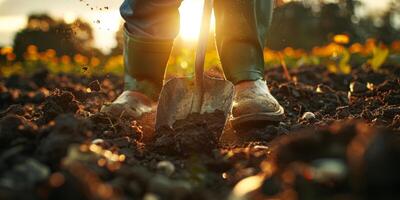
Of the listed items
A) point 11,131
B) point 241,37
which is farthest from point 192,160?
point 241,37

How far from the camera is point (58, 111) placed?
248 cm

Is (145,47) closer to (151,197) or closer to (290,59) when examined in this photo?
(151,197)

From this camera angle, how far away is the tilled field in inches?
41.3

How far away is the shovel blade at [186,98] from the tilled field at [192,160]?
0.32ft

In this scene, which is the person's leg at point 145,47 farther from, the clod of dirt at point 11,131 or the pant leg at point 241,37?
the clod of dirt at point 11,131

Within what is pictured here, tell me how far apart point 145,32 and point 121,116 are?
18.8 inches

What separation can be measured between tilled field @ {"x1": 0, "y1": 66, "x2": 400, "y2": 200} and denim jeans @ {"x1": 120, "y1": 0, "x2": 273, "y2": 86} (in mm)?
359

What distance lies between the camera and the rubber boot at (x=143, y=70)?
10.1ft

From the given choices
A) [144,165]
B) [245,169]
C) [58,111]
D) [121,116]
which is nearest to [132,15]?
[121,116]

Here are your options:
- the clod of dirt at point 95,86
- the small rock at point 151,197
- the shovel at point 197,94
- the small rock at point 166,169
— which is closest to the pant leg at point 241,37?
the shovel at point 197,94

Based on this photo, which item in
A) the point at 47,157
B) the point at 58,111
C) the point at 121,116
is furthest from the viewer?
the point at 121,116

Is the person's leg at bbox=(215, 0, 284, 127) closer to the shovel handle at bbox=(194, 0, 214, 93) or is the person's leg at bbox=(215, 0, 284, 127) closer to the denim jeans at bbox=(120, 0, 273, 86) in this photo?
the denim jeans at bbox=(120, 0, 273, 86)

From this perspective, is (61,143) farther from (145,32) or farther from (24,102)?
(24,102)

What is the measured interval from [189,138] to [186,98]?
20.2 inches
